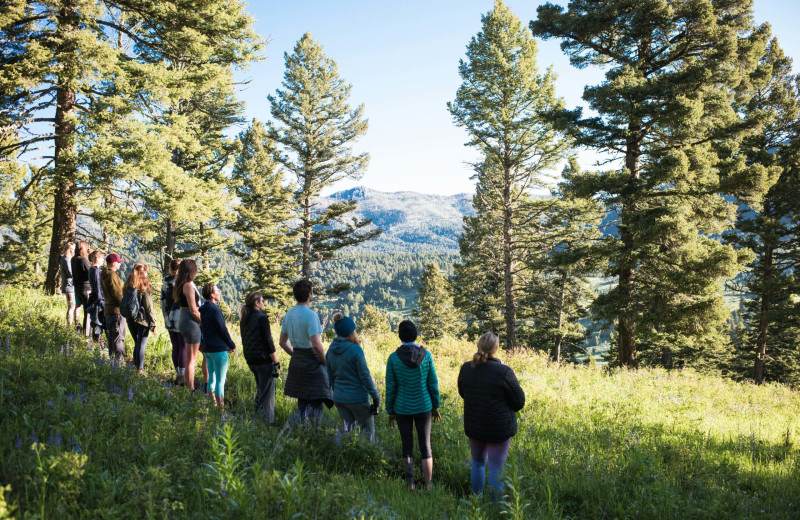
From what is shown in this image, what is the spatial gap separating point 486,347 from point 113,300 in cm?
600

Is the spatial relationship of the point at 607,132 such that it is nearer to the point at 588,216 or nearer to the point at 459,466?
the point at 588,216

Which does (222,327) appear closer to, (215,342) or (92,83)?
(215,342)

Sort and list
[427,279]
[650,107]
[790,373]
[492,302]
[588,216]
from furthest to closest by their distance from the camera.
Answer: [427,279]
[492,302]
[790,373]
[588,216]
[650,107]

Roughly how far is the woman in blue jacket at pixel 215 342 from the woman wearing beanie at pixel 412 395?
2393mm

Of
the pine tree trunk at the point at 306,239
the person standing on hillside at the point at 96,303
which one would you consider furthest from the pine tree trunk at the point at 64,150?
the pine tree trunk at the point at 306,239

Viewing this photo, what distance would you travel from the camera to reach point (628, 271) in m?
13.7

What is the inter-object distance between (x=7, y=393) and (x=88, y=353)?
2199 millimetres


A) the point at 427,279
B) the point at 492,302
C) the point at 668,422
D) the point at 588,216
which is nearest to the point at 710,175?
the point at 588,216

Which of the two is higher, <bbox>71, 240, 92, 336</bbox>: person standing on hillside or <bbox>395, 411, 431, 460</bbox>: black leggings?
<bbox>71, 240, 92, 336</bbox>: person standing on hillside

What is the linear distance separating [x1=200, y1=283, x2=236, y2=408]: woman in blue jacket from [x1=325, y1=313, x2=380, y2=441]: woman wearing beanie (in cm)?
166

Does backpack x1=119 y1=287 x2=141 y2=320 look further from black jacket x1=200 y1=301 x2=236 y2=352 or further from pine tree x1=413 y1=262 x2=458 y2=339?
pine tree x1=413 y1=262 x2=458 y2=339

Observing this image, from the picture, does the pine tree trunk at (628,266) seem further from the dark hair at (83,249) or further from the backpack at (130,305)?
the dark hair at (83,249)

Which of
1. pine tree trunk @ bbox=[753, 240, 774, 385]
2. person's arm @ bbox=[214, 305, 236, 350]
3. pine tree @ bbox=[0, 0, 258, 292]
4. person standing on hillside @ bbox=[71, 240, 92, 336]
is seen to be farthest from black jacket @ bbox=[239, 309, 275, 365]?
pine tree trunk @ bbox=[753, 240, 774, 385]

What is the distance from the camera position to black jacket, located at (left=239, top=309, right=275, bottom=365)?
5.32 m
